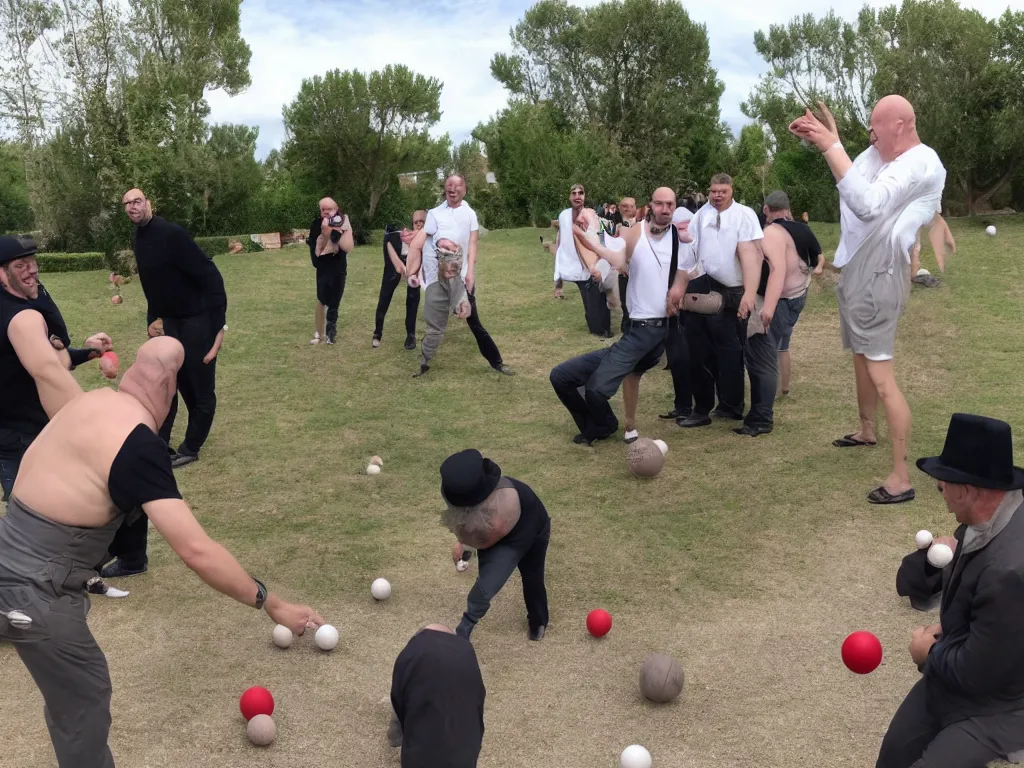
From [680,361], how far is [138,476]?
281 inches

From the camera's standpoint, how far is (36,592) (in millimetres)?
3779

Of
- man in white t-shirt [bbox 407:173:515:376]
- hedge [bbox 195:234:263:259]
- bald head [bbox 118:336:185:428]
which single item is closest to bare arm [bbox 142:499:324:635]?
bald head [bbox 118:336:185:428]

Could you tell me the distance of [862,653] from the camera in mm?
4781

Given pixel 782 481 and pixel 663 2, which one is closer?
pixel 782 481

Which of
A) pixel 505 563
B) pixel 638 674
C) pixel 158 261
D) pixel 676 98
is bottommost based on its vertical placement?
pixel 638 674

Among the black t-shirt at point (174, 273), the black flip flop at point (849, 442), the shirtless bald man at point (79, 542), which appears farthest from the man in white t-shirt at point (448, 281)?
the shirtless bald man at point (79, 542)

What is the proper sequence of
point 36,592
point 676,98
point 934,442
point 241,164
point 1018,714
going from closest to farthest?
point 1018,714
point 36,592
point 934,442
point 241,164
point 676,98

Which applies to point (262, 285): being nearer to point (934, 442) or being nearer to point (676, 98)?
point (934, 442)

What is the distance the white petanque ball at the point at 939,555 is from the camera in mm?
4776

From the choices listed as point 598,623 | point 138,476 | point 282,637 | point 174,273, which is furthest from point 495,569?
point 174,273

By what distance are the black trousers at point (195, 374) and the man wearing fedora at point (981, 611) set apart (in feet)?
23.3

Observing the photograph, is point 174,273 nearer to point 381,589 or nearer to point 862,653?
point 381,589

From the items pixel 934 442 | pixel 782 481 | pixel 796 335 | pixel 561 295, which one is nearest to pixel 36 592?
pixel 782 481

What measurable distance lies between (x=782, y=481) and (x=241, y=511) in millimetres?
4960
